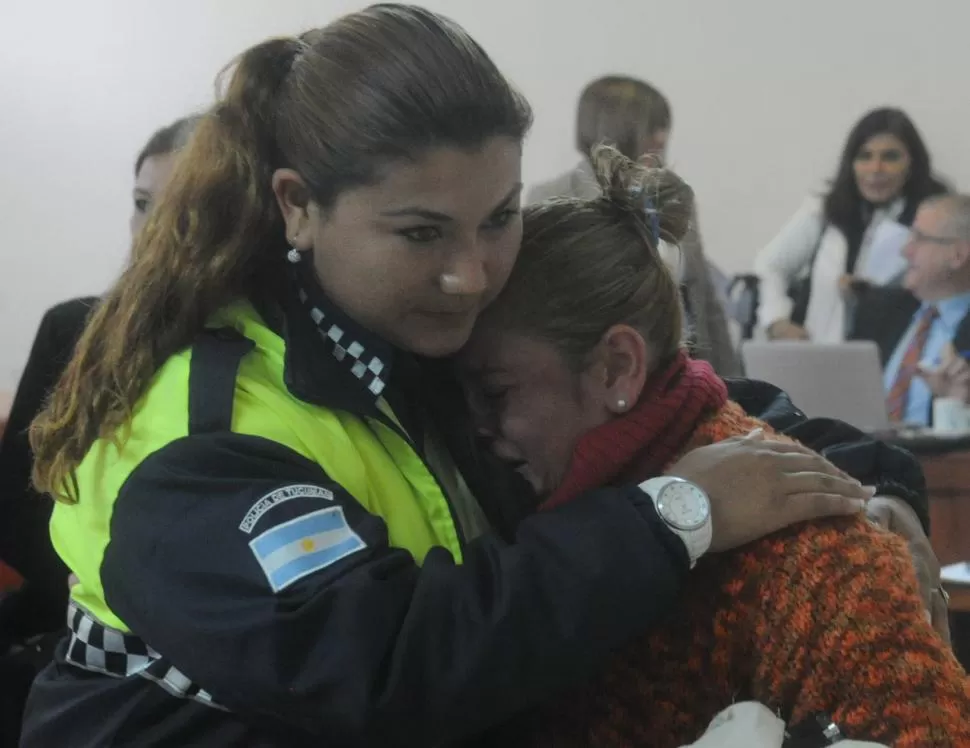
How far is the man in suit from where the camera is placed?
3.60 m

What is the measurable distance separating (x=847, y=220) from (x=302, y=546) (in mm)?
3765

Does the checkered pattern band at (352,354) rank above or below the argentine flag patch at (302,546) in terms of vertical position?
above

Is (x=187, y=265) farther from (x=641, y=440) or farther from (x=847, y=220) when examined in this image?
(x=847, y=220)

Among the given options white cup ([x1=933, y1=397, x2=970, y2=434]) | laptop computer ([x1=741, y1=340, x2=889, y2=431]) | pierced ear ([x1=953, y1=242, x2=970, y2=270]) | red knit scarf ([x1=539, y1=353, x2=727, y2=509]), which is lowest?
white cup ([x1=933, y1=397, x2=970, y2=434])

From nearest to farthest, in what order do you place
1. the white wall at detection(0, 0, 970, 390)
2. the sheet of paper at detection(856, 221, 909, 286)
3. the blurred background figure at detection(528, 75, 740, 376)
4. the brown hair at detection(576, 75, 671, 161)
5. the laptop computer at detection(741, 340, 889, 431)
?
the blurred background figure at detection(528, 75, 740, 376), the brown hair at detection(576, 75, 671, 161), the laptop computer at detection(741, 340, 889, 431), the sheet of paper at detection(856, 221, 909, 286), the white wall at detection(0, 0, 970, 390)

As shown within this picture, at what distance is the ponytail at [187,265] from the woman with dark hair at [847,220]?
134 inches

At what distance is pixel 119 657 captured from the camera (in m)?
0.99

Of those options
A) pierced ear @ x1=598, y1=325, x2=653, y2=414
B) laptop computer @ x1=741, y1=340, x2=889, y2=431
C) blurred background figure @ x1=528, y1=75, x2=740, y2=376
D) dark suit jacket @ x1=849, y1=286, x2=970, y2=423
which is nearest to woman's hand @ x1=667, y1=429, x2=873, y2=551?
pierced ear @ x1=598, y1=325, x2=653, y2=414

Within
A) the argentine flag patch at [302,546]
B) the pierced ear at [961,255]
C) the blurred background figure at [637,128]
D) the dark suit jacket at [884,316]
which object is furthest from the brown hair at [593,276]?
the pierced ear at [961,255]

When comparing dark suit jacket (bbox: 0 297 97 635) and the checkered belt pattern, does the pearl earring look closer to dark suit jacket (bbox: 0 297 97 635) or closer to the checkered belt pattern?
the checkered belt pattern

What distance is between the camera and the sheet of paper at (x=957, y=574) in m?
1.93

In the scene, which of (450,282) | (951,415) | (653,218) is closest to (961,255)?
(951,415)

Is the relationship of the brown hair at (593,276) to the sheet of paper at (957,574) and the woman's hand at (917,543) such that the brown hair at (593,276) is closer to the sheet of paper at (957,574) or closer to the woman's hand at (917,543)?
the woman's hand at (917,543)

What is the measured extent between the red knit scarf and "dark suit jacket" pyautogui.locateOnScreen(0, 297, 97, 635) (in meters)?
0.99
